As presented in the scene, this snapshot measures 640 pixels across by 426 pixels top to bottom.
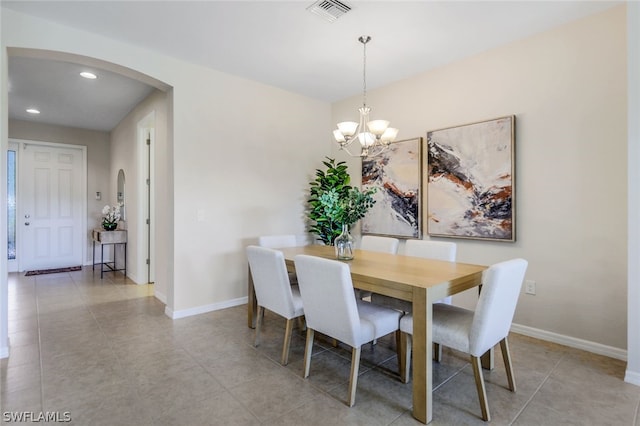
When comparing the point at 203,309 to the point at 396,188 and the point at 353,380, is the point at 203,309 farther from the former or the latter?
the point at 396,188

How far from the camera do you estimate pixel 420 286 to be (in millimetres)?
1725

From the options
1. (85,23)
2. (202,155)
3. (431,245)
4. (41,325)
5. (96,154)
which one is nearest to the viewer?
(85,23)

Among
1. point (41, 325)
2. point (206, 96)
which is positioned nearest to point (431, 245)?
point (206, 96)

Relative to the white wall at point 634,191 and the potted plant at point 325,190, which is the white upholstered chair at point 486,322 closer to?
the white wall at point 634,191

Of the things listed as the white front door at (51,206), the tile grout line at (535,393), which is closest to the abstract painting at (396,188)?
the tile grout line at (535,393)

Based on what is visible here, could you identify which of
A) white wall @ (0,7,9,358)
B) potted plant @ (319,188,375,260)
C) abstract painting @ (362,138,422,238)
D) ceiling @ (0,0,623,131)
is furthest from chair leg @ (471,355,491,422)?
white wall @ (0,7,9,358)

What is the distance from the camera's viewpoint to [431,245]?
2859mm

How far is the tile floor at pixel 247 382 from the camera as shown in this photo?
1.79 metres

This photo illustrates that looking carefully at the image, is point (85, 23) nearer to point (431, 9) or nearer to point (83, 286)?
point (431, 9)

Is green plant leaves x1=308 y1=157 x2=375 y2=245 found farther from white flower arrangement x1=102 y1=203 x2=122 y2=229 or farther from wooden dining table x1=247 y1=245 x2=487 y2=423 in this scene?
white flower arrangement x1=102 y1=203 x2=122 y2=229

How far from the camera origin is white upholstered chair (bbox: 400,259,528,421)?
66.3 inches

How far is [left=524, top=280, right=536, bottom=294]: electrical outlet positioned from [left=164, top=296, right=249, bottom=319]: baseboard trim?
303 cm

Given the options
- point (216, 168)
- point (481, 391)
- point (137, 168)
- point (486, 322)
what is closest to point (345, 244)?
point (486, 322)

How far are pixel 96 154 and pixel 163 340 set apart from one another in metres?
5.27
